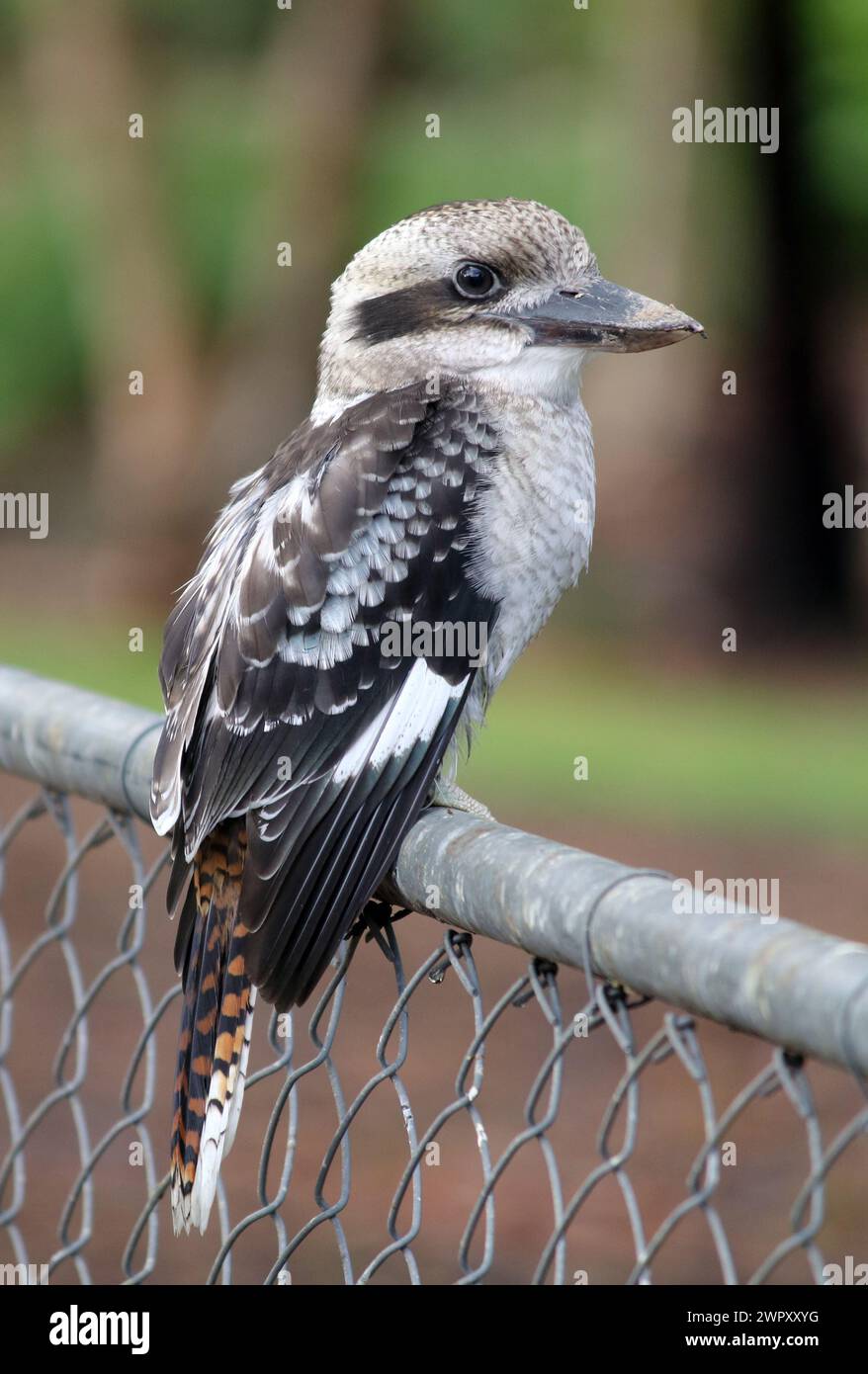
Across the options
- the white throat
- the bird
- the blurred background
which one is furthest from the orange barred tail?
the blurred background

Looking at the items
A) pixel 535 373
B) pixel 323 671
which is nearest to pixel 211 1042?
pixel 323 671

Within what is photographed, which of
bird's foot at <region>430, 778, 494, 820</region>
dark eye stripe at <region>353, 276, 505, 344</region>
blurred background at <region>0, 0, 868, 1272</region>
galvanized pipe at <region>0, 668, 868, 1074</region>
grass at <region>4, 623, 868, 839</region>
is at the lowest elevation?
galvanized pipe at <region>0, 668, 868, 1074</region>

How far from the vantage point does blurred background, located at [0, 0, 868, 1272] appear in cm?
987

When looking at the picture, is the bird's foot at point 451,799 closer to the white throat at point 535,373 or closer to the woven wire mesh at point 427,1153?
the woven wire mesh at point 427,1153

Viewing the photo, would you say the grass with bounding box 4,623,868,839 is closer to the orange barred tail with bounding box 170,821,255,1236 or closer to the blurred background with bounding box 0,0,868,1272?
the blurred background with bounding box 0,0,868,1272

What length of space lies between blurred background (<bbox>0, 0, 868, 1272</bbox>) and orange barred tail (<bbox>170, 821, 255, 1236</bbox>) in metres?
5.73

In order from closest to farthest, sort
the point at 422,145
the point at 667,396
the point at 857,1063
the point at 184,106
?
the point at 857,1063
the point at 667,396
the point at 422,145
the point at 184,106

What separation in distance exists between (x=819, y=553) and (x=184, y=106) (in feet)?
23.6

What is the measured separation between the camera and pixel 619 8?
1121 cm


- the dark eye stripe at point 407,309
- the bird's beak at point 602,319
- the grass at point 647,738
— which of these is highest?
the grass at point 647,738

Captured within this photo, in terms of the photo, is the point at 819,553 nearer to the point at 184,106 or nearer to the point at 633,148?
the point at 633,148

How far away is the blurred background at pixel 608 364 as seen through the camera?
9867mm

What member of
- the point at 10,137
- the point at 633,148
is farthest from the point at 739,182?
the point at 10,137

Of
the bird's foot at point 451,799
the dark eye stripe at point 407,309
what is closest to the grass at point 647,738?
the dark eye stripe at point 407,309
